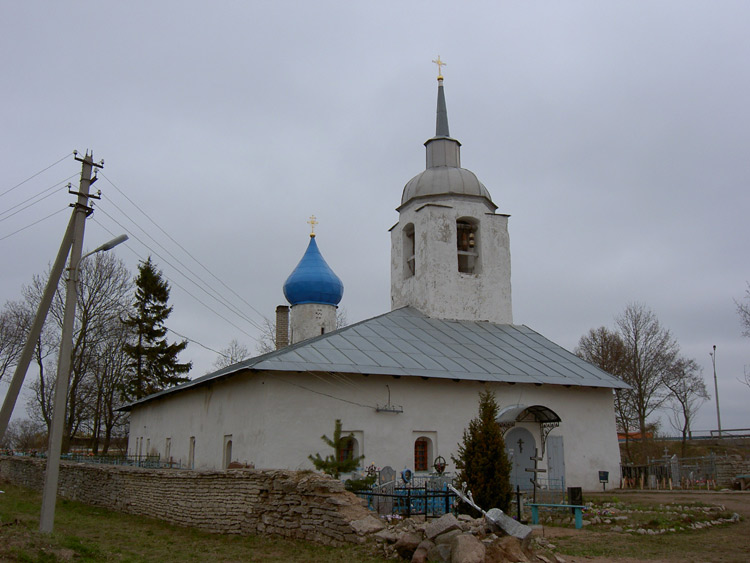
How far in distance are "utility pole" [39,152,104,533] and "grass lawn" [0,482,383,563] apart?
457mm

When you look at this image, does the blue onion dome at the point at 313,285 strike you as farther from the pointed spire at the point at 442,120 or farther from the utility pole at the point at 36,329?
the utility pole at the point at 36,329

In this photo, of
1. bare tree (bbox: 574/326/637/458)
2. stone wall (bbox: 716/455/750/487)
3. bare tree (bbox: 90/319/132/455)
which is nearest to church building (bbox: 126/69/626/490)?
stone wall (bbox: 716/455/750/487)

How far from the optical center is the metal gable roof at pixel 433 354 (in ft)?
53.4

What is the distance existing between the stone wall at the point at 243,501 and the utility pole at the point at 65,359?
→ 245cm

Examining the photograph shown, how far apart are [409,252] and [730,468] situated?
42.5 feet

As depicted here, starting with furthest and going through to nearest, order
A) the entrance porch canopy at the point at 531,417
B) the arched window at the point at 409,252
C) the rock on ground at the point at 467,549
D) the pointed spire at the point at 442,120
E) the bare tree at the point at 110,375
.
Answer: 1. the bare tree at the point at 110,375
2. the pointed spire at the point at 442,120
3. the arched window at the point at 409,252
4. the entrance porch canopy at the point at 531,417
5. the rock on ground at the point at 467,549

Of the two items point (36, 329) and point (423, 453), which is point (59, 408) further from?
point (423, 453)

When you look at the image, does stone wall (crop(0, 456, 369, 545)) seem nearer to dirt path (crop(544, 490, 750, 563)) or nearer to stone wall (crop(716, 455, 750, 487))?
dirt path (crop(544, 490, 750, 563))

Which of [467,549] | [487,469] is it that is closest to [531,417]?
[487,469]

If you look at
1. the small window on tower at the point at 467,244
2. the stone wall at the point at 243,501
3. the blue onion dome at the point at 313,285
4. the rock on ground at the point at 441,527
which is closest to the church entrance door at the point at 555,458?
the small window on tower at the point at 467,244

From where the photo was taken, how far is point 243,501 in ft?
38.9

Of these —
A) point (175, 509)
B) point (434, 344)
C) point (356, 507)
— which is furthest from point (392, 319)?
point (356, 507)

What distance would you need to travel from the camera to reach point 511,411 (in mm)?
17359

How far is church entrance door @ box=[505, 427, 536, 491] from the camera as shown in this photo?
1772 centimetres
